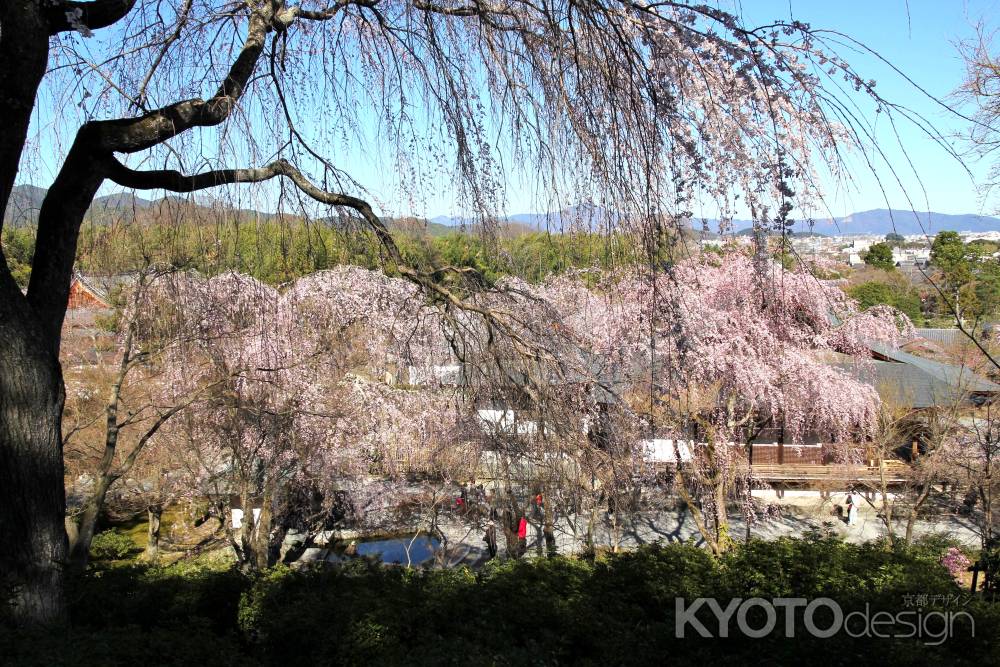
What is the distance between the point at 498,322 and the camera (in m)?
2.66

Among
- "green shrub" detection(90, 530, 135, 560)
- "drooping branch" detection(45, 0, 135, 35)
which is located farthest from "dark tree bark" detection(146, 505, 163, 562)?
"drooping branch" detection(45, 0, 135, 35)

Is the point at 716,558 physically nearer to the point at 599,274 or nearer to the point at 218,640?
the point at 599,274

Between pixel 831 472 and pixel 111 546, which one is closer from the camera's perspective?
pixel 111 546

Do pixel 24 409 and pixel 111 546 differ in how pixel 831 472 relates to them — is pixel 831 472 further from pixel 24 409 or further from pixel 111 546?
pixel 24 409

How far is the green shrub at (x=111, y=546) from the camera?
1073 cm

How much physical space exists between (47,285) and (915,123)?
8.85ft

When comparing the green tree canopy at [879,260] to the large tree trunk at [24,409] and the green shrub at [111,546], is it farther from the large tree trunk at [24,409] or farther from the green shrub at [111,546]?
the large tree trunk at [24,409]

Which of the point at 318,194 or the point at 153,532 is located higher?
the point at 318,194

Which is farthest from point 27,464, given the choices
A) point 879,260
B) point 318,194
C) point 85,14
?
point 879,260

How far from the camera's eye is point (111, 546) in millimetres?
Answer: 11203

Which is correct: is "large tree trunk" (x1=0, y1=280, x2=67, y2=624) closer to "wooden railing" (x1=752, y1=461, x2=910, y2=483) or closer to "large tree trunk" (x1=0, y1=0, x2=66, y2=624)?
"large tree trunk" (x1=0, y1=0, x2=66, y2=624)

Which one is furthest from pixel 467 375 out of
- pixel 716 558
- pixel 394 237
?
pixel 716 558

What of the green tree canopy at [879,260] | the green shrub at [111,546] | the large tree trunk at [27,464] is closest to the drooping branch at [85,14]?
the large tree trunk at [27,464]

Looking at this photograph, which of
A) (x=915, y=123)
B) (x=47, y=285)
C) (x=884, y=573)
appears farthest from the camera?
(x=884, y=573)
